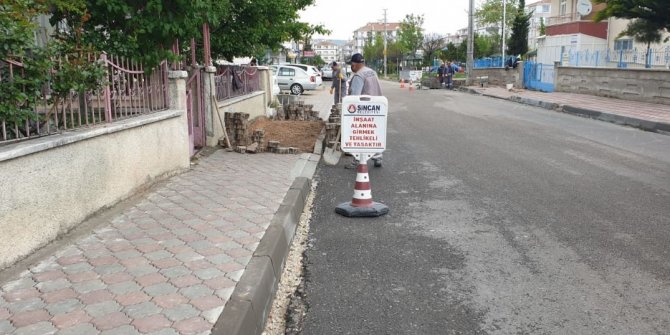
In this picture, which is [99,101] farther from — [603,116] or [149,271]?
[603,116]

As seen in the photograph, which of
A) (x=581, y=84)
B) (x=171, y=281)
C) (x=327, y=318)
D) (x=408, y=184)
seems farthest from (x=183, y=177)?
(x=581, y=84)

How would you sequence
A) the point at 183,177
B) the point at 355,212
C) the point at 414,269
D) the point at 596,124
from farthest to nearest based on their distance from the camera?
1. the point at 596,124
2. the point at 183,177
3. the point at 355,212
4. the point at 414,269

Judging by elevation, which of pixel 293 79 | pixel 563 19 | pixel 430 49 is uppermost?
pixel 563 19

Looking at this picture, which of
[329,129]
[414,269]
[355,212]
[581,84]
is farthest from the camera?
[581,84]

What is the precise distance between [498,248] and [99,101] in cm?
425

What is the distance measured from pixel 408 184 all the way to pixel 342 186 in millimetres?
922

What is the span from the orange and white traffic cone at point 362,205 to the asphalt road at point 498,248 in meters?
0.11

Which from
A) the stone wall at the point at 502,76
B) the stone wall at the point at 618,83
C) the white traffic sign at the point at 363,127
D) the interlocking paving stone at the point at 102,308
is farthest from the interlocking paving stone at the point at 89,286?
the stone wall at the point at 502,76

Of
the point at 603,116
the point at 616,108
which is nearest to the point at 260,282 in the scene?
the point at 603,116

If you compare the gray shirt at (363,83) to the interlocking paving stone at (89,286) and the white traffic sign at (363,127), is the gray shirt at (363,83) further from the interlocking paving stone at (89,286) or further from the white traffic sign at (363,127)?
the interlocking paving stone at (89,286)

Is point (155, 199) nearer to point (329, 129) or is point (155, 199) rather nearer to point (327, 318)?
point (327, 318)

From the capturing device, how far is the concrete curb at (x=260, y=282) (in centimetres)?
339

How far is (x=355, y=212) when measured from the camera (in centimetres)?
635

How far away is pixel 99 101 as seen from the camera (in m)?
5.98
